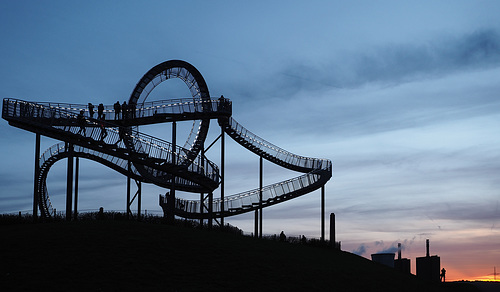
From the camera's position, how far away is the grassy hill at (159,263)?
1065 inches

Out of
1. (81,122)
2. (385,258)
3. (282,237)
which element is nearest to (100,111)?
(81,122)

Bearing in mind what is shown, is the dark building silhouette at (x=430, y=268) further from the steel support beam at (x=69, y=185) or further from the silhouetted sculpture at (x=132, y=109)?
the steel support beam at (x=69, y=185)

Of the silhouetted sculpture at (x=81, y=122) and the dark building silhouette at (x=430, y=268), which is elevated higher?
the silhouetted sculpture at (x=81, y=122)

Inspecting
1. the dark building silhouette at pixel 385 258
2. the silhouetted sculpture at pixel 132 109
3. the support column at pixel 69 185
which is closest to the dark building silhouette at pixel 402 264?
the dark building silhouette at pixel 385 258

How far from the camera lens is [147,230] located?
36.1 m

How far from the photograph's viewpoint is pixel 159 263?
3009 centimetres

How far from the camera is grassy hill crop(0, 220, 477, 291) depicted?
27047mm

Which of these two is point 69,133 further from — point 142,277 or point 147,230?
point 142,277

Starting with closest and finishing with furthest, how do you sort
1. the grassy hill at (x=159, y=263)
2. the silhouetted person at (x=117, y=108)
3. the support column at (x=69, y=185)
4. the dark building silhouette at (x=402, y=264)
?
the grassy hill at (x=159, y=263) → the support column at (x=69, y=185) → the silhouetted person at (x=117, y=108) → the dark building silhouette at (x=402, y=264)

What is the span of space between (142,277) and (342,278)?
38.0 ft

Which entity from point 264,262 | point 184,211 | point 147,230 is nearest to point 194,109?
point 184,211

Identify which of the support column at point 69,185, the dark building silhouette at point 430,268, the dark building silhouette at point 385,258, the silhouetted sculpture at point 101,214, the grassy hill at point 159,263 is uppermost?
the support column at point 69,185

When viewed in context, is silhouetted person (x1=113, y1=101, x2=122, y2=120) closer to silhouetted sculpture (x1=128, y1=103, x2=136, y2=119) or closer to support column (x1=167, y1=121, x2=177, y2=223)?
silhouetted sculpture (x1=128, y1=103, x2=136, y2=119)

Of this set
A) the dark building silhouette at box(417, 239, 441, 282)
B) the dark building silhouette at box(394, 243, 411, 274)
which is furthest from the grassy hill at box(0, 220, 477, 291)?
the dark building silhouette at box(394, 243, 411, 274)
